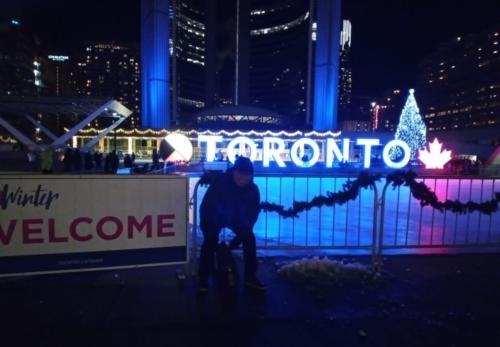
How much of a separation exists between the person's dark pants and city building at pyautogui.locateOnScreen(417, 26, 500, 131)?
115 meters

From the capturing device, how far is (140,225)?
4.66 m

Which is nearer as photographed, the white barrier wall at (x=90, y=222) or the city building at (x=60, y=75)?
the white barrier wall at (x=90, y=222)

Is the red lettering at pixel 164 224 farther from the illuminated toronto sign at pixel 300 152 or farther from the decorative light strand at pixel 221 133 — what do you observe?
the decorative light strand at pixel 221 133

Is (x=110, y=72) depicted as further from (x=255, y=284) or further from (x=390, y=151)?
(x=255, y=284)

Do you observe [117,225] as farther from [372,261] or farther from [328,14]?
[328,14]

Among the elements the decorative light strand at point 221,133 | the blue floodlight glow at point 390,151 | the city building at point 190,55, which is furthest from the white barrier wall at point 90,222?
the city building at point 190,55

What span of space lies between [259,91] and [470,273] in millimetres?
114079

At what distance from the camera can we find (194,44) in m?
108

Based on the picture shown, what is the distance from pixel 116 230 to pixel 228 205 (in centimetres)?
143

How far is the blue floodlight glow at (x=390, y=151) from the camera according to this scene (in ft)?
88.9

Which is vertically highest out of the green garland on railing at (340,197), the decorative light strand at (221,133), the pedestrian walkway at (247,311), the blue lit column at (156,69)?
the blue lit column at (156,69)

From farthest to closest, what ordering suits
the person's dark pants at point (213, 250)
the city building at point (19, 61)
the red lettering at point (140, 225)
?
the city building at point (19, 61) → the red lettering at point (140, 225) → the person's dark pants at point (213, 250)

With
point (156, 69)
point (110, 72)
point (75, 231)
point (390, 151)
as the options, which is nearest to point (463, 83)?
point (156, 69)

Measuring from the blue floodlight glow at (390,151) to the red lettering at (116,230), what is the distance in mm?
25165
